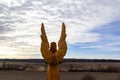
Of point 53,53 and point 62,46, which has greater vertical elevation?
point 62,46

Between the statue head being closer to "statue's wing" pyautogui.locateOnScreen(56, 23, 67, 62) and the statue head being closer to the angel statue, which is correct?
the angel statue

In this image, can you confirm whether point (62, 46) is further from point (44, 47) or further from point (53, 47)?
point (44, 47)

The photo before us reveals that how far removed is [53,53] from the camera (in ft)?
39.8

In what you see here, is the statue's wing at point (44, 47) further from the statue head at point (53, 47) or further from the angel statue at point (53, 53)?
the statue head at point (53, 47)

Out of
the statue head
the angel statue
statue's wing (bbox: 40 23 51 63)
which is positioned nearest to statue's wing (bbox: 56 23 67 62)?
the angel statue

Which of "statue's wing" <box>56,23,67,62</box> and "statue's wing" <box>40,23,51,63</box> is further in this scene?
"statue's wing" <box>56,23,67,62</box>

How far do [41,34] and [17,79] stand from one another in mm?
26843

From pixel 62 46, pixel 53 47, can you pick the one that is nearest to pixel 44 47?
pixel 53 47

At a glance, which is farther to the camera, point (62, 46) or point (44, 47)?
point (62, 46)

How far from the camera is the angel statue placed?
A: 39.5ft

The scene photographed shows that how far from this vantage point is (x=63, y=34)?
1238 centimetres

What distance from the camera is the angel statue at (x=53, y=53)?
1205 centimetres

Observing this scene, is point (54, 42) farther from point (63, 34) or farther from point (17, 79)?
point (17, 79)

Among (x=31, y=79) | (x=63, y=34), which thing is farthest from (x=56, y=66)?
(x=31, y=79)
